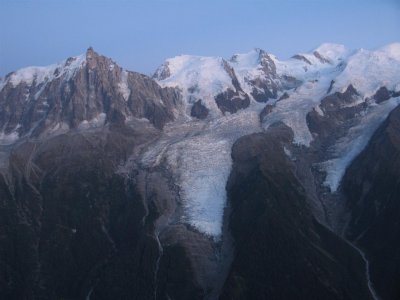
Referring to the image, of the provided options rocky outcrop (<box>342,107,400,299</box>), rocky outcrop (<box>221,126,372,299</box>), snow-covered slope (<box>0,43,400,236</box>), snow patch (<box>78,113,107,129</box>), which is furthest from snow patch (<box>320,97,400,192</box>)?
snow patch (<box>78,113,107,129</box>)

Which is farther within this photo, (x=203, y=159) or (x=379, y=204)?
(x=203, y=159)

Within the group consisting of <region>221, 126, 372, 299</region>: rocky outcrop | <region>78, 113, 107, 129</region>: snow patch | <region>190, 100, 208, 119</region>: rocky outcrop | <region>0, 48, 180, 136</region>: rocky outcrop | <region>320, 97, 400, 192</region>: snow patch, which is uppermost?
<region>0, 48, 180, 136</region>: rocky outcrop

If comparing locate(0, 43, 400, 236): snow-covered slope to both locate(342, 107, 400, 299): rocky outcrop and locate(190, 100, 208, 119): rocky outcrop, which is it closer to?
locate(190, 100, 208, 119): rocky outcrop

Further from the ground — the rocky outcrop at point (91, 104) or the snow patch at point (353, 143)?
the rocky outcrop at point (91, 104)

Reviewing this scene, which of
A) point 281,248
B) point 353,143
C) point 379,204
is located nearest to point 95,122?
point 353,143

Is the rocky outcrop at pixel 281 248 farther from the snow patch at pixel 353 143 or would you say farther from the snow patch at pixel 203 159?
the snow patch at pixel 353 143

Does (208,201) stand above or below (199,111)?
below

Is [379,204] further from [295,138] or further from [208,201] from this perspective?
[295,138]

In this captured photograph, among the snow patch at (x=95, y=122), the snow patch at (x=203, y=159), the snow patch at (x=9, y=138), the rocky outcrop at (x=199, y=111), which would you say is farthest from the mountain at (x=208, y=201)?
the rocky outcrop at (x=199, y=111)

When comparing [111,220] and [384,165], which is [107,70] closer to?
[111,220]

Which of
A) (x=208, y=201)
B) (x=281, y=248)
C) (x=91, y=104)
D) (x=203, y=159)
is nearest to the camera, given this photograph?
(x=281, y=248)
